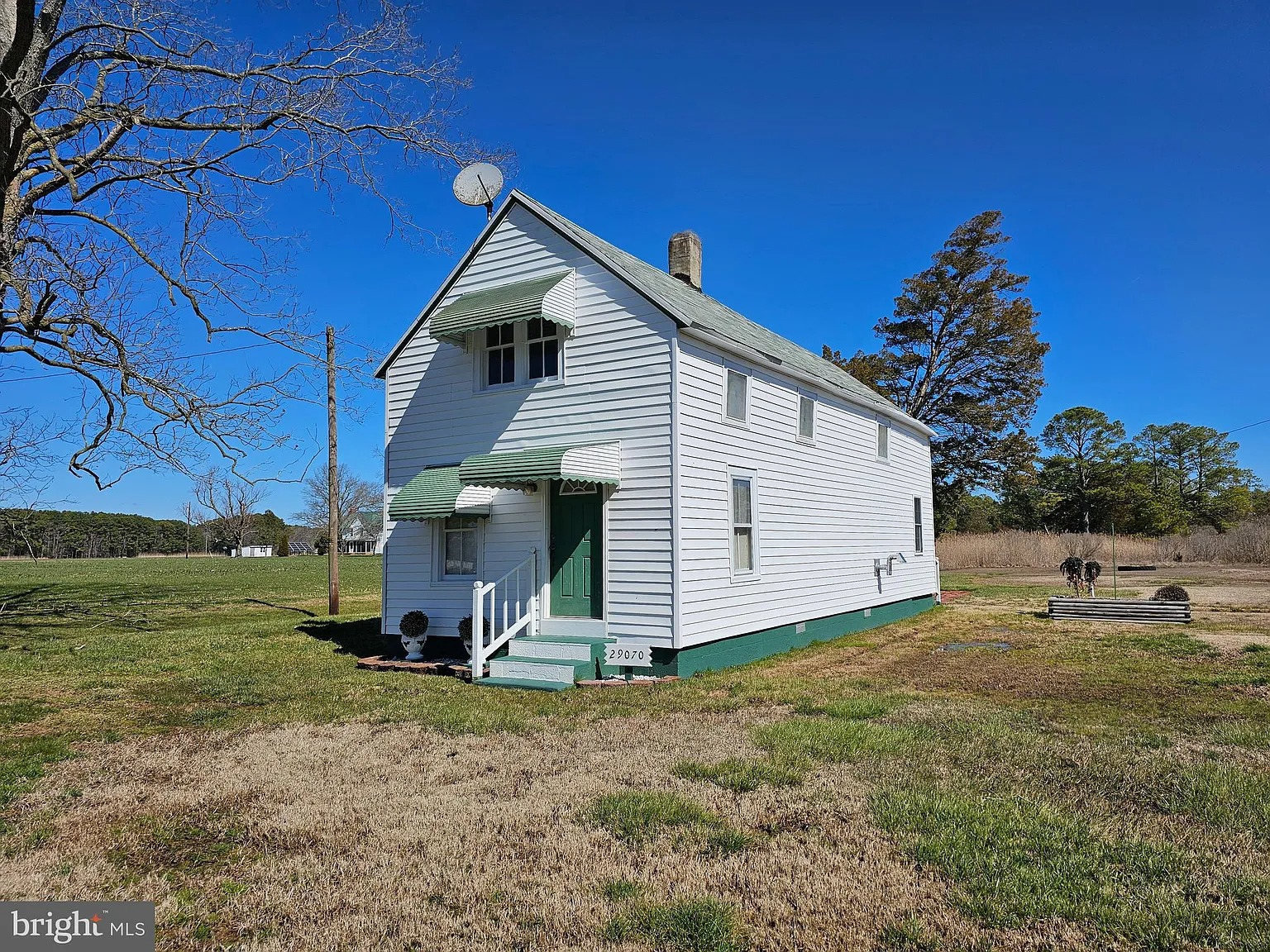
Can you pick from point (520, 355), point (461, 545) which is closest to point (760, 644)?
point (461, 545)

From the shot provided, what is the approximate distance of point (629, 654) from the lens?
10750 mm

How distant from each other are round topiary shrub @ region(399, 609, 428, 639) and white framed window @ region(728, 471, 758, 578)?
4886 millimetres

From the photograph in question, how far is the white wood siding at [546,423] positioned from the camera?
35.7ft

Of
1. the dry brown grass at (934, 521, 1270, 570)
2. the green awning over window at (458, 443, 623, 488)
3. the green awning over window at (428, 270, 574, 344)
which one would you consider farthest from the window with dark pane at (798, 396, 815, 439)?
the dry brown grass at (934, 521, 1270, 570)

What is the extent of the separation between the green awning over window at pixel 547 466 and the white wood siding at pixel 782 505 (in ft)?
3.43

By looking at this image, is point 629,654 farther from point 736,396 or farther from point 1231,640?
point 1231,640

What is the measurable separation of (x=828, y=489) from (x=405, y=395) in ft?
26.4

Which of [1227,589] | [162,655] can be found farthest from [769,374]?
[1227,589]

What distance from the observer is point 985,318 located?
1362 inches

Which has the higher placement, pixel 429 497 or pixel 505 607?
pixel 429 497

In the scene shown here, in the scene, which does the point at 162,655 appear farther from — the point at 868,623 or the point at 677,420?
the point at 868,623

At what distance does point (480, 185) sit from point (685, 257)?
4587mm

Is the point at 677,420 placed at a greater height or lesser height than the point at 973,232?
lesser

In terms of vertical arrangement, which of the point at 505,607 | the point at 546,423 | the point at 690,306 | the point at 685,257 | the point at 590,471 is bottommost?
the point at 505,607
